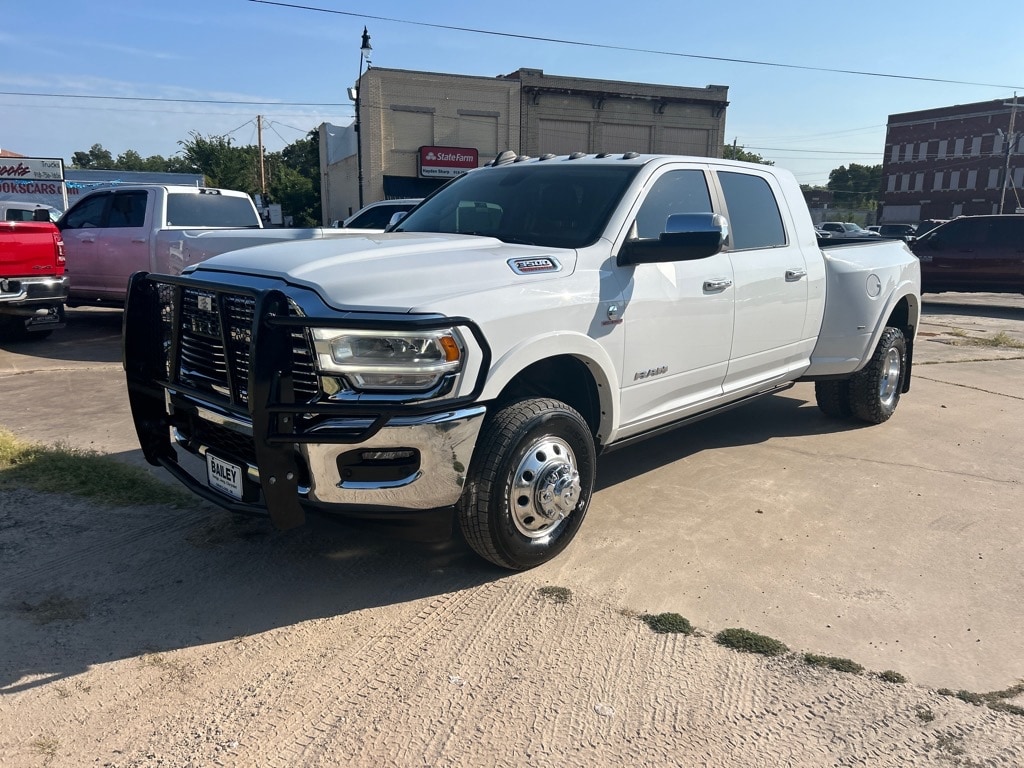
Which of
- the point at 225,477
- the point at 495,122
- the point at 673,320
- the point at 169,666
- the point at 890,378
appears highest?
the point at 495,122

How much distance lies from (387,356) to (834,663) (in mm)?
2076

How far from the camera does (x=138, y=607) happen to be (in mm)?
3406

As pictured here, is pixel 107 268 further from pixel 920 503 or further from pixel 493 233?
pixel 920 503

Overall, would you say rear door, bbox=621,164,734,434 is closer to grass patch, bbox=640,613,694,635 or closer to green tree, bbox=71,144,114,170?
grass patch, bbox=640,613,694,635

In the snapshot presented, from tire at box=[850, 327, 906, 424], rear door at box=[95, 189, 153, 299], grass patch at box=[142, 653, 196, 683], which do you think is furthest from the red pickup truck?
tire at box=[850, 327, 906, 424]

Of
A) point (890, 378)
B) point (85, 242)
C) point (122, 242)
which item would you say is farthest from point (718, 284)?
point (85, 242)

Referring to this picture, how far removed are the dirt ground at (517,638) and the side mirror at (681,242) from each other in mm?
1451

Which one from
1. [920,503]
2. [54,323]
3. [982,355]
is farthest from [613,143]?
[920,503]

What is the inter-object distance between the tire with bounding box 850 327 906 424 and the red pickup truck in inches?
331

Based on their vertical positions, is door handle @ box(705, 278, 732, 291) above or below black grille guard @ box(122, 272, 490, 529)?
above

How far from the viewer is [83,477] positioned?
4820mm

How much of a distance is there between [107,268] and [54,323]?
1176 mm

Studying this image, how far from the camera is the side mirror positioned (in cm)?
382

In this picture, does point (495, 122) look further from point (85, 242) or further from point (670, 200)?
point (670, 200)
